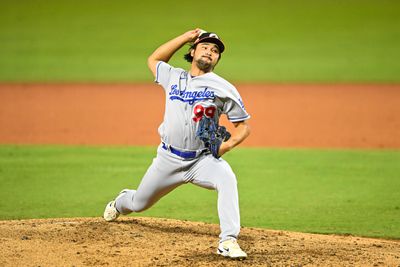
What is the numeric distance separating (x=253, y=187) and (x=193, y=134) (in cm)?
365

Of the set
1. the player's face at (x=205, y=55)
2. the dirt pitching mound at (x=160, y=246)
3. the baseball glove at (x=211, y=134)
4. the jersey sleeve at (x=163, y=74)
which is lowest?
the dirt pitching mound at (x=160, y=246)

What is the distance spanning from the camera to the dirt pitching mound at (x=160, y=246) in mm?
6059

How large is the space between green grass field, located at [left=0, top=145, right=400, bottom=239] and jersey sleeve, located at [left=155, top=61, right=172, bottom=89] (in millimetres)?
2244

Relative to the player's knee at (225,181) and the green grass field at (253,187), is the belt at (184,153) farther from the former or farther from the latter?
the green grass field at (253,187)

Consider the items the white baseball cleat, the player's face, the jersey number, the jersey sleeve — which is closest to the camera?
the jersey number

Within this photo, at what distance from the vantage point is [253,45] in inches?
950

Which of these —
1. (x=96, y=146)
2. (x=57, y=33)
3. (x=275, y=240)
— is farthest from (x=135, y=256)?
(x=57, y=33)

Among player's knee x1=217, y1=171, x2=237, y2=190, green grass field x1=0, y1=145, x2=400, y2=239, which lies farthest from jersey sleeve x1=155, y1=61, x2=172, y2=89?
green grass field x1=0, y1=145, x2=400, y2=239

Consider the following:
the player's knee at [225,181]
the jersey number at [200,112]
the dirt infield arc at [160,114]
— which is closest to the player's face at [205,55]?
the jersey number at [200,112]

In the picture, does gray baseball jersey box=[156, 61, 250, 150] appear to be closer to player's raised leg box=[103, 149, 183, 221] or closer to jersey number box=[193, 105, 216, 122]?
jersey number box=[193, 105, 216, 122]

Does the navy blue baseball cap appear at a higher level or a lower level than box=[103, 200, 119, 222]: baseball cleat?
higher

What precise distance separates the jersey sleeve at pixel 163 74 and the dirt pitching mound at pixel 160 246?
4.32 ft

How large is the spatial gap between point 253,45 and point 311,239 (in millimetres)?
17357

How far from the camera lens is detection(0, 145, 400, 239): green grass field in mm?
8477
